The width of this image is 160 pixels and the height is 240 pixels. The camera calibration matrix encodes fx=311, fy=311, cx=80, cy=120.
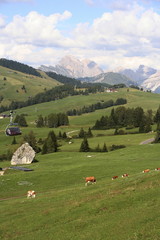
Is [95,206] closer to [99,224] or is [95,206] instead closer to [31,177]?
[99,224]

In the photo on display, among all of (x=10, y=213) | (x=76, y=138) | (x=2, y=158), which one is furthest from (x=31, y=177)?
(x=76, y=138)

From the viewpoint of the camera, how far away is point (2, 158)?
133750 millimetres

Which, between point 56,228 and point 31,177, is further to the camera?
point 31,177

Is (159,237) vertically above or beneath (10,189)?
above

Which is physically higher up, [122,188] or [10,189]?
[122,188]

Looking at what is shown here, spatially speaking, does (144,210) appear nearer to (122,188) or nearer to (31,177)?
(122,188)

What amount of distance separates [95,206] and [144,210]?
5.30 m

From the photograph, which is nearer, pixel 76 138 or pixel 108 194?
pixel 108 194

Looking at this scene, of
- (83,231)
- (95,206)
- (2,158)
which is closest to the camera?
(83,231)

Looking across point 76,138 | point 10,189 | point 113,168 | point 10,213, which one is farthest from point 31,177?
point 76,138

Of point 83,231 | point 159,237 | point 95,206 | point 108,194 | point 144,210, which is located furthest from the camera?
point 108,194

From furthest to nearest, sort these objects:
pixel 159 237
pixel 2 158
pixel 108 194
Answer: pixel 2 158 → pixel 108 194 → pixel 159 237

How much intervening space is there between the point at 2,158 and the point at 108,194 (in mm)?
108965

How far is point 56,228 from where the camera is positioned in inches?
972
